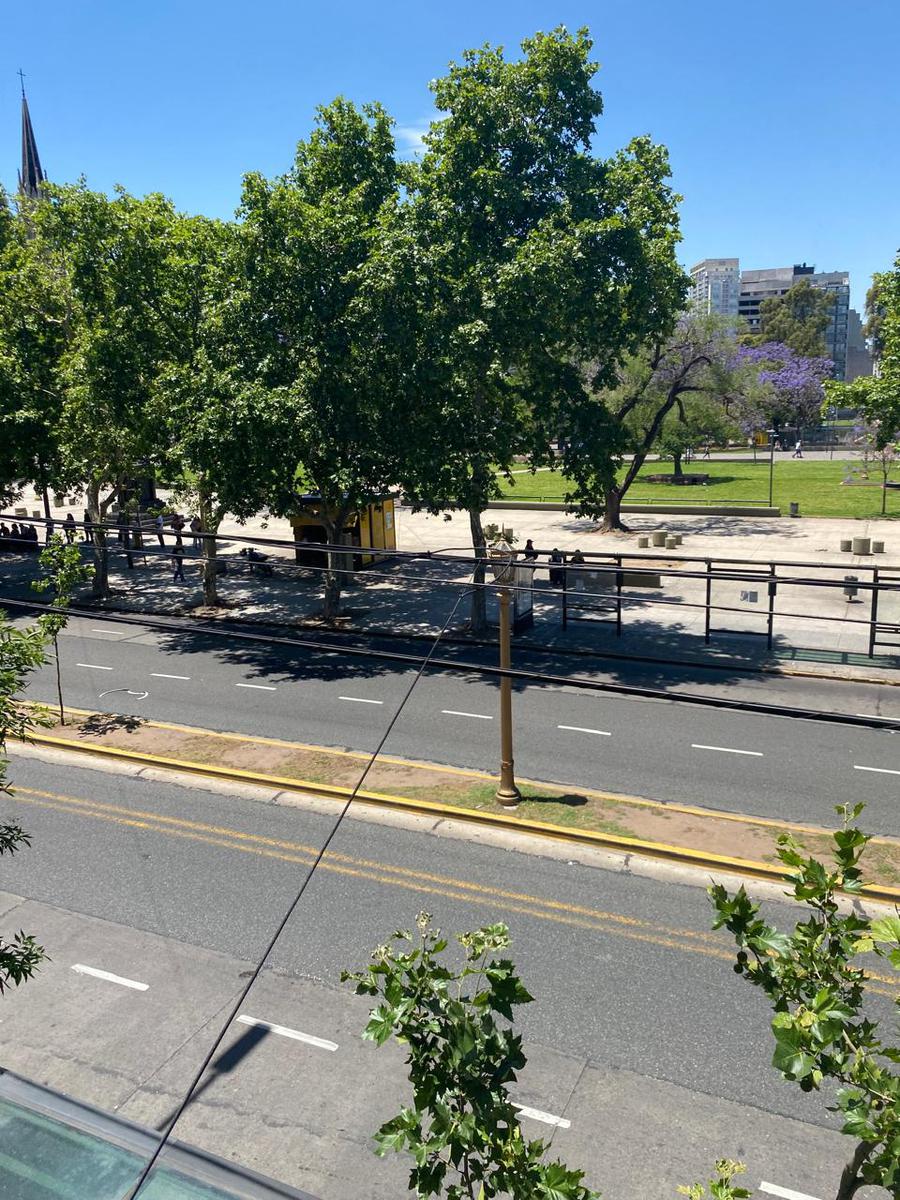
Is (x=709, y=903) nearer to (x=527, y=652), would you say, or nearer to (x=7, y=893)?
(x=7, y=893)

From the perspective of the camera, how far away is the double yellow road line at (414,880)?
10.3 meters

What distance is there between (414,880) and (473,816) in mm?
1839

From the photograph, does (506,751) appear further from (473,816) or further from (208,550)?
(208,550)

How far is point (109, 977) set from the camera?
9.98 meters

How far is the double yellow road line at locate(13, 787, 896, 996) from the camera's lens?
10.3 meters

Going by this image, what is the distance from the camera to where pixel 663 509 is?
4559 centimetres

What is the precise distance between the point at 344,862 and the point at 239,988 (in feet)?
9.28

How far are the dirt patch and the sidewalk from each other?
3235mm

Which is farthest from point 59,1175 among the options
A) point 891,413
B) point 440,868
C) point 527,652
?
point 891,413

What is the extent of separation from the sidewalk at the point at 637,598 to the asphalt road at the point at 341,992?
17.5 ft

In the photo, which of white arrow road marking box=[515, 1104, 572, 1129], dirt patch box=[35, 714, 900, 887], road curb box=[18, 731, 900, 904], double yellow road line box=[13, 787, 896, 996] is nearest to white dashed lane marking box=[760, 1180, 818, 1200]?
white arrow road marking box=[515, 1104, 572, 1129]

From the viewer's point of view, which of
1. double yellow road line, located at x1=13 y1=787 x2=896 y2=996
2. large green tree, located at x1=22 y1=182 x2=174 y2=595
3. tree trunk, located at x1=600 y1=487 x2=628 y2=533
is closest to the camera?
double yellow road line, located at x1=13 y1=787 x2=896 y2=996

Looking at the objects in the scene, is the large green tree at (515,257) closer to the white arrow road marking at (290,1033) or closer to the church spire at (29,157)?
the white arrow road marking at (290,1033)

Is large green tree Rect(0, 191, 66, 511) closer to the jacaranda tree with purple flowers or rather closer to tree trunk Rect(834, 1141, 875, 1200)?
tree trunk Rect(834, 1141, 875, 1200)
